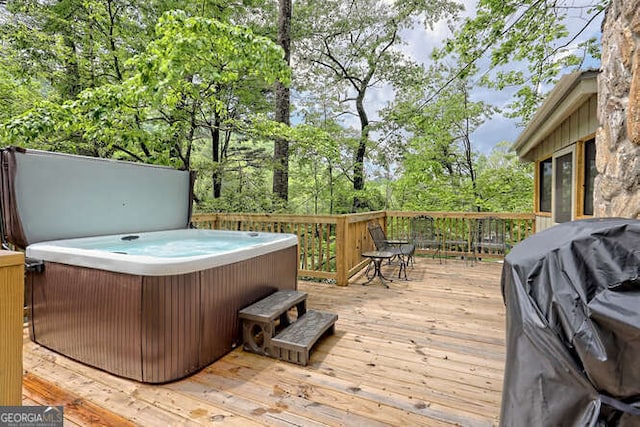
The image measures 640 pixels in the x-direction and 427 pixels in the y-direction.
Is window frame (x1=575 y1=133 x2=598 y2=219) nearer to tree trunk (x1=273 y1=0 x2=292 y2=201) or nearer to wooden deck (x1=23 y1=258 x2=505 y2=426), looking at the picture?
wooden deck (x1=23 y1=258 x2=505 y2=426)

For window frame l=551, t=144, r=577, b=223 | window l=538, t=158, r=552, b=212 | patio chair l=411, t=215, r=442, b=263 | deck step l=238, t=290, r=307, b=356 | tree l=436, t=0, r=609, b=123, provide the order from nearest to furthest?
deck step l=238, t=290, r=307, b=356 → window frame l=551, t=144, r=577, b=223 → tree l=436, t=0, r=609, b=123 → window l=538, t=158, r=552, b=212 → patio chair l=411, t=215, r=442, b=263

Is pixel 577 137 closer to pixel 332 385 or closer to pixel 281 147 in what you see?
pixel 332 385

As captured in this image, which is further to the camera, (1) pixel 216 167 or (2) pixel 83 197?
(1) pixel 216 167

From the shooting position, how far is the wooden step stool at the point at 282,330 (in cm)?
233

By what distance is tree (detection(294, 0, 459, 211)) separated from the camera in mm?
8805

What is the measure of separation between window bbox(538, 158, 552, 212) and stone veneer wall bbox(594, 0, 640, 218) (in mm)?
3938

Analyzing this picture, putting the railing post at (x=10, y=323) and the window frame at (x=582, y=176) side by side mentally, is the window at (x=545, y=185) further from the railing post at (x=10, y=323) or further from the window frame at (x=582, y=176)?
the railing post at (x=10, y=323)

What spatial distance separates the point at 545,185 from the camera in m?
5.45

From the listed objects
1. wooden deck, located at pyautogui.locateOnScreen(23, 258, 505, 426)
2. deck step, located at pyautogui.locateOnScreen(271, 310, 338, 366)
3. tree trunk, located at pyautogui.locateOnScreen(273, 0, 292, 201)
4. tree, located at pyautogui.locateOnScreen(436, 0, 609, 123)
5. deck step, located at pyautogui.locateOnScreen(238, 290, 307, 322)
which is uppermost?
tree, located at pyautogui.locateOnScreen(436, 0, 609, 123)

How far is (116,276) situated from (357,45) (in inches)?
385

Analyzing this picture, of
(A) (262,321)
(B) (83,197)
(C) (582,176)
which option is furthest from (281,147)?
(C) (582,176)

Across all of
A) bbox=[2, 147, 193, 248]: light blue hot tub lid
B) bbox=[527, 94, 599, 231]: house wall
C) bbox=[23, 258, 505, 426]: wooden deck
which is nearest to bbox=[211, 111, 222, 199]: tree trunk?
bbox=[2, 147, 193, 248]: light blue hot tub lid

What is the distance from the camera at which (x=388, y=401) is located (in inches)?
74.2

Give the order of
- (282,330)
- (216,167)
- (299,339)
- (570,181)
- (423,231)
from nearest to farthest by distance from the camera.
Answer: (299,339) < (282,330) < (570,181) < (423,231) < (216,167)
